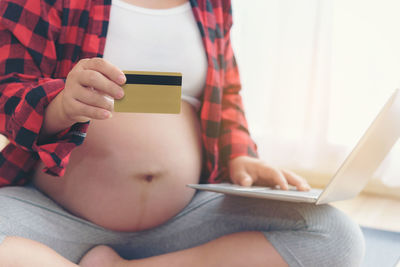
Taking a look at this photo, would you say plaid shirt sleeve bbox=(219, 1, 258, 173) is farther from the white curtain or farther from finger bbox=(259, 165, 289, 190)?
the white curtain

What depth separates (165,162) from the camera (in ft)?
2.72

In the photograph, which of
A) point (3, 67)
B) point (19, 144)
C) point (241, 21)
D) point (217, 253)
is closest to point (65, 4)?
point (3, 67)

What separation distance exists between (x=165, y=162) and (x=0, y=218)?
0.99 ft

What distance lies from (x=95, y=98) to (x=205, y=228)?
1.37ft

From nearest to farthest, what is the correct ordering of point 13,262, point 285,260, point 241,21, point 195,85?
point 13,262, point 285,260, point 195,85, point 241,21

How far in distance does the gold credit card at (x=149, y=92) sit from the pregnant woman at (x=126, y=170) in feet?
0.50

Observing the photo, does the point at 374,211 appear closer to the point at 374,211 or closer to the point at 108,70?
the point at 374,211

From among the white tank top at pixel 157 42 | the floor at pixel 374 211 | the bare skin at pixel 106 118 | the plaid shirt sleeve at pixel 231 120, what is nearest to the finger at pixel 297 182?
the bare skin at pixel 106 118

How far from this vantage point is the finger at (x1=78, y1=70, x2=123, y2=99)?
56 centimetres

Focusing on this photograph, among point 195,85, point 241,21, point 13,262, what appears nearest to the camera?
point 13,262

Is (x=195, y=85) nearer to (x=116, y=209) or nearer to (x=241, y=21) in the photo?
(x=116, y=209)

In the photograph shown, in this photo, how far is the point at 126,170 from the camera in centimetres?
80

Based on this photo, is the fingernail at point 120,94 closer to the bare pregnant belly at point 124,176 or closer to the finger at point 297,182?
the bare pregnant belly at point 124,176

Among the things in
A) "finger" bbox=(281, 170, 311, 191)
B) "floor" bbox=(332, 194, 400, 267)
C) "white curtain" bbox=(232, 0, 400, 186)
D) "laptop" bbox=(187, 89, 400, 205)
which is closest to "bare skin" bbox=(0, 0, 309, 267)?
"finger" bbox=(281, 170, 311, 191)
